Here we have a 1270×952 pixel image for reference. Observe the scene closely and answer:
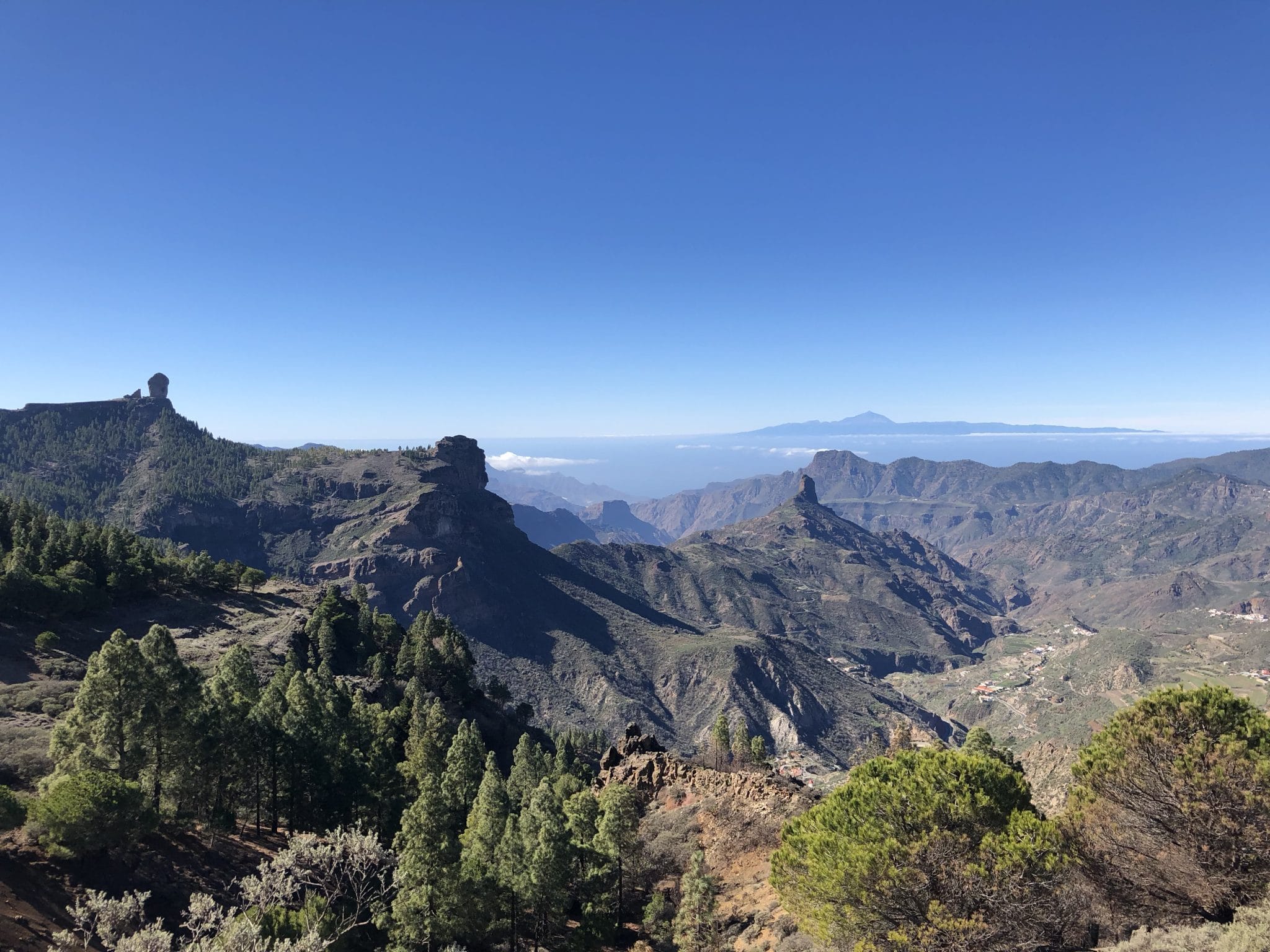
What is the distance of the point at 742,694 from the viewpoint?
650ft

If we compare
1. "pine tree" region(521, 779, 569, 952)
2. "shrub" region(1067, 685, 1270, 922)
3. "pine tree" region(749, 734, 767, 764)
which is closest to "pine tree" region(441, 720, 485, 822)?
"pine tree" region(521, 779, 569, 952)

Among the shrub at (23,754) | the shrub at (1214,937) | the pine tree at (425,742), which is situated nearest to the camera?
the shrub at (1214,937)

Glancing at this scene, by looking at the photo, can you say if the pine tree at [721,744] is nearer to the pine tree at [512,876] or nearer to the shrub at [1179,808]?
the pine tree at [512,876]

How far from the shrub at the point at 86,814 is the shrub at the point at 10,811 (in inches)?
18.8

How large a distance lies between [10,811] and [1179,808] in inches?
1947

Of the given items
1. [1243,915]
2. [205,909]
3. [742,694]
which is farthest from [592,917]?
[742,694]

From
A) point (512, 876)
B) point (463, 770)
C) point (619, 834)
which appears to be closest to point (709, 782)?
point (619, 834)

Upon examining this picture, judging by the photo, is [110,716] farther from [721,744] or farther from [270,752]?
[721,744]

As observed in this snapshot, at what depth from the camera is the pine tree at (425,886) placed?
30891 mm

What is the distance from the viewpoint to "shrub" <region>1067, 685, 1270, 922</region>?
67.5 ft

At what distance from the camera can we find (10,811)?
28.4 meters

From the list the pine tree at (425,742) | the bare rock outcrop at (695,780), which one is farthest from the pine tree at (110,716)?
the bare rock outcrop at (695,780)

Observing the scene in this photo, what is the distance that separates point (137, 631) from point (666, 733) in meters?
142

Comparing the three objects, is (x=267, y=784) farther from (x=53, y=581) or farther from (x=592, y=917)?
(x=53, y=581)
